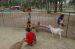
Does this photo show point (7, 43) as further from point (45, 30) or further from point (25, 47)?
point (45, 30)

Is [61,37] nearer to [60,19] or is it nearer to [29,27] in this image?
[29,27]

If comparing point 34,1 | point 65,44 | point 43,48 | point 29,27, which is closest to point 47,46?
point 43,48

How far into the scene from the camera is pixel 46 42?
8.66m

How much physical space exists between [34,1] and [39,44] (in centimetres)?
3173

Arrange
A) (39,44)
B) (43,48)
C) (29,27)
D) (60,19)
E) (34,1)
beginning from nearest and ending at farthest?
(43,48)
(39,44)
(29,27)
(60,19)
(34,1)

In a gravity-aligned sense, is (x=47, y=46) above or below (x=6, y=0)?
below

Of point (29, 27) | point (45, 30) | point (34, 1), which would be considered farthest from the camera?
point (34, 1)

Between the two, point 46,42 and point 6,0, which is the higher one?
point 6,0

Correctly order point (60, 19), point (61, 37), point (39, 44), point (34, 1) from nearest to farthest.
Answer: point (39, 44)
point (61, 37)
point (60, 19)
point (34, 1)

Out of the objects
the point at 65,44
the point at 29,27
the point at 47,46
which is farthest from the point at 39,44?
the point at 29,27

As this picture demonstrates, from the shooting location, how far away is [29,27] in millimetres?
10891

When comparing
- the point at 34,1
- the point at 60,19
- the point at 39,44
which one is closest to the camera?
the point at 39,44

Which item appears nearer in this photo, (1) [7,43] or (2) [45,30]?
(1) [7,43]

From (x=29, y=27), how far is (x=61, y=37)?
2205 millimetres
